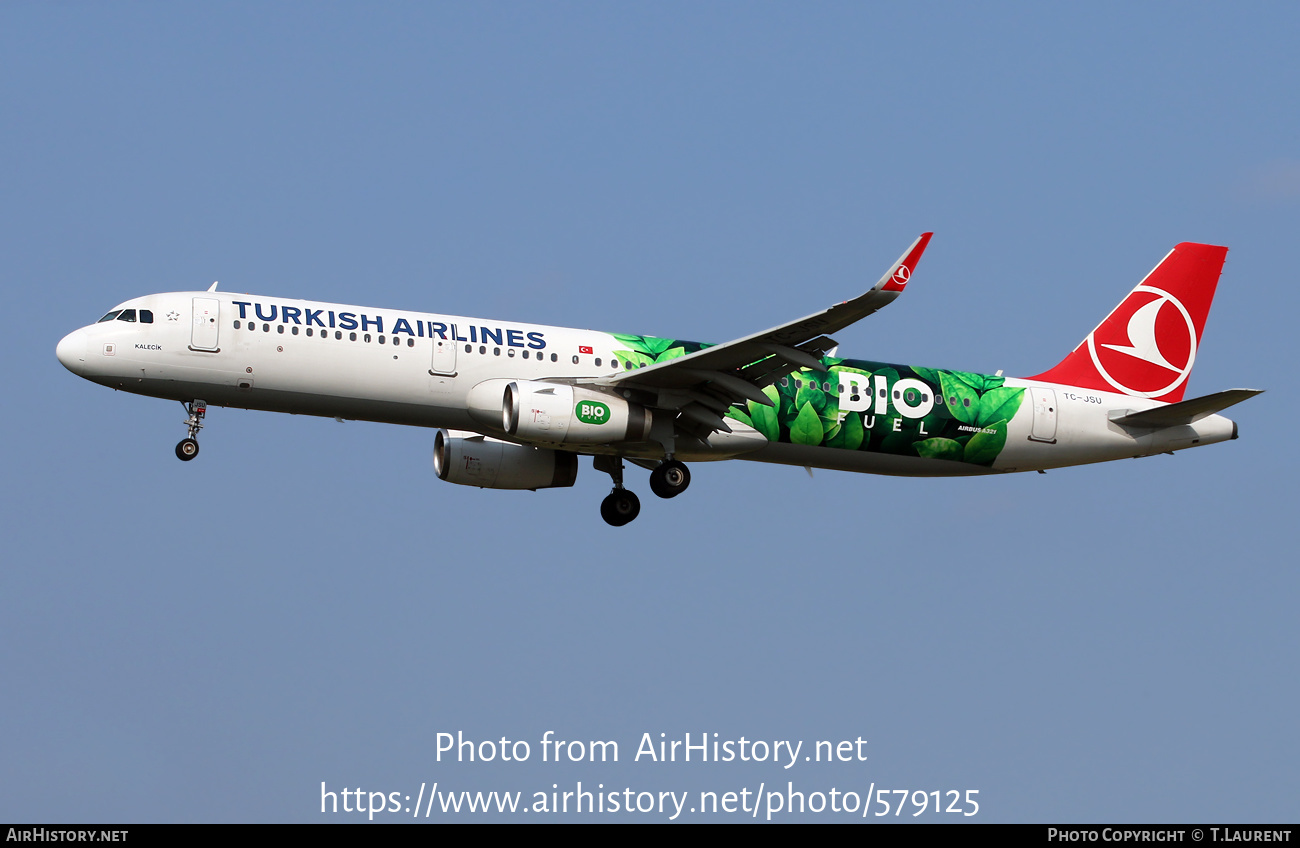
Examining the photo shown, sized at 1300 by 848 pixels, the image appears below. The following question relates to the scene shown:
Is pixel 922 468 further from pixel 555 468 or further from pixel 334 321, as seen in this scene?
pixel 334 321

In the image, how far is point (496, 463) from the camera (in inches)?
1667

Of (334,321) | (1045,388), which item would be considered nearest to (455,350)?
(334,321)

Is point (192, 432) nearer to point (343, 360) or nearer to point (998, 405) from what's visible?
point (343, 360)

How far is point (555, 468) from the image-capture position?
1687 inches

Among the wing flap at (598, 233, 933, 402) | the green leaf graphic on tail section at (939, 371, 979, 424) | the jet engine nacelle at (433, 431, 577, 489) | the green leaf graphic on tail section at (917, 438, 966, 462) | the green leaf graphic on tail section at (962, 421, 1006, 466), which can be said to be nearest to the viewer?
the wing flap at (598, 233, 933, 402)

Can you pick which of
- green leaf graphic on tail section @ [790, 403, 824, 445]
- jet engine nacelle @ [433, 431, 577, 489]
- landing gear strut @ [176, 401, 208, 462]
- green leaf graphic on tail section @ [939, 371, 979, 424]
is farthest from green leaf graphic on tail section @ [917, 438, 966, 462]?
landing gear strut @ [176, 401, 208, 462]

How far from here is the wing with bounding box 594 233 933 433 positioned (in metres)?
Result: 34.1

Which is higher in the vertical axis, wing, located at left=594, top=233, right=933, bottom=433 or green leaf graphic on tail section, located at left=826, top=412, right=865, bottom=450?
wing, located at left=594, top=233, right=933, bottom=433

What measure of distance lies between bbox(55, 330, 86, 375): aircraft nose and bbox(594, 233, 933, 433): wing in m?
11.4

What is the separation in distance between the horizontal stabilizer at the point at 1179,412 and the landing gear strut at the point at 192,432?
22251mm

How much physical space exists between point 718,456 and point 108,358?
1401cm

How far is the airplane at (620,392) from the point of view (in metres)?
37.2

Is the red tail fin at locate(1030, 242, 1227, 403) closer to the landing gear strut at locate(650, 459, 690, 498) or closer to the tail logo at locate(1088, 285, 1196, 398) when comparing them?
the tail logo at locate(1088, 285, 1196, 398)

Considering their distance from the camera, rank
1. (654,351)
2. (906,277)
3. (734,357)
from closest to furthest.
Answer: (906,277) → (734,357) → (654,351)
